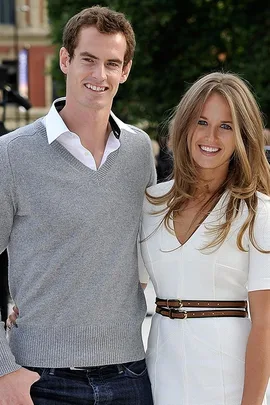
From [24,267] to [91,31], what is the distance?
0.78 meters

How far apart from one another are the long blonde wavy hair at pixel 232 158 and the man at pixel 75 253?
0.56ft

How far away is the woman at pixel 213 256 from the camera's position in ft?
8.01

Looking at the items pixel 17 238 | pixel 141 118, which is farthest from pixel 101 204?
pixel 141 118

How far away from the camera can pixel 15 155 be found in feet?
8.30

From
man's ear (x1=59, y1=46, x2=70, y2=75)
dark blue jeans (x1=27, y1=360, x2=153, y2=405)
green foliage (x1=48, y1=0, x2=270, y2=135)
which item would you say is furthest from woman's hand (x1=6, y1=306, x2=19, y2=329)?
green foliage (x1=48, y1=0, x2=270, y2=135)

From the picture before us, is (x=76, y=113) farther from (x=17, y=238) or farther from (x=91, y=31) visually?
(x=17, y=238)

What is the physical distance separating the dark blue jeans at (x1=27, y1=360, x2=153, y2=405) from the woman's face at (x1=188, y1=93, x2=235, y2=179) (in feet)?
2.30

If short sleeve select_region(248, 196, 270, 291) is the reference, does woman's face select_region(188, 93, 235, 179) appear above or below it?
above

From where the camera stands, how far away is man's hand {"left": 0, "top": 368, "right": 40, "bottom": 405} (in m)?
2.43

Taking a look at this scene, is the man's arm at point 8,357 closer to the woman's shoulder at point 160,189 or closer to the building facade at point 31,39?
the woman's shoulder at point 160,189

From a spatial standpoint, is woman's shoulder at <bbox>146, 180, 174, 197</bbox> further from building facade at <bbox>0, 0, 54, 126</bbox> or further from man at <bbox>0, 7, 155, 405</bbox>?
building facade at <bbox>0, 0, 54, 126</bbox>

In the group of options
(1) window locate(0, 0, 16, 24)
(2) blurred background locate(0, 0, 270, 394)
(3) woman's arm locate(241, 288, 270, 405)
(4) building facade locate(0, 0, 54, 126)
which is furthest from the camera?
(1) window locate(0, 0, 16, 24)

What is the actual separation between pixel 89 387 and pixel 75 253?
1.36 ft

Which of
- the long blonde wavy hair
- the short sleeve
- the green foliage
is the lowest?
the green foliage
